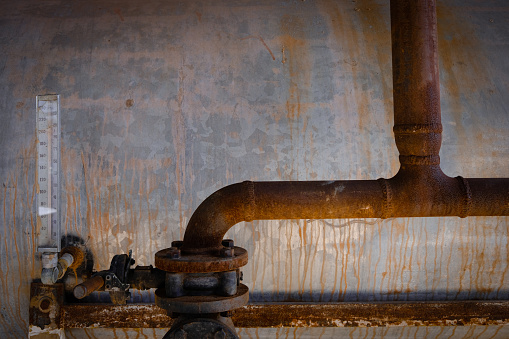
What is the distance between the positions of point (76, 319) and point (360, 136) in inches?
73.1

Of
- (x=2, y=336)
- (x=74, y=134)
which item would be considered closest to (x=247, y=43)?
(x=74, y=134)

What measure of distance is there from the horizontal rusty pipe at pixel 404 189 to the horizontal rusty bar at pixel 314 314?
632mm

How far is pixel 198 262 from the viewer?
1531mm

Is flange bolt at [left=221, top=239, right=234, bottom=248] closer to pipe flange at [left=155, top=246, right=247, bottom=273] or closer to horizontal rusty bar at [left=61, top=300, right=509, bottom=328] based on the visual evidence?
pipe flange at [left=155, top=246, right=247, bottom=273]

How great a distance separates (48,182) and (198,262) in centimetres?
112

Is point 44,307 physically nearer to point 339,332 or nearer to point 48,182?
point 48,182

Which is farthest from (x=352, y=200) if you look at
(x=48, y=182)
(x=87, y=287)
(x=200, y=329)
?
(x=48, y=182)

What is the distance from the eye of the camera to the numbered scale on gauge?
6.91 feet

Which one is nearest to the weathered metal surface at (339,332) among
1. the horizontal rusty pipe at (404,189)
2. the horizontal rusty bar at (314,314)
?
the horizontal rusty bar at (314,314)

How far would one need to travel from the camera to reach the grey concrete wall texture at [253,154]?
84.4 inches

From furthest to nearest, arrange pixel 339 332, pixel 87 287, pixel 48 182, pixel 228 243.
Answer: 1. pixel 339 332
2. pixel 48 182
3. pixel 228 243
4. pixel 87 287

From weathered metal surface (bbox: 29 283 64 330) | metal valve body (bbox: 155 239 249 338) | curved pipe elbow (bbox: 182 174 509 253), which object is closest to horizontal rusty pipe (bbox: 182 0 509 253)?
curved pipe elbow (bbox: 182 174 509 253)

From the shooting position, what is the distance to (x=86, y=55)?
7.38ft

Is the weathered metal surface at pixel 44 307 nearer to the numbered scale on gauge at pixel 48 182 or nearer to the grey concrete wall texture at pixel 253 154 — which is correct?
the grey concrete wall texture at pixel 253 154
